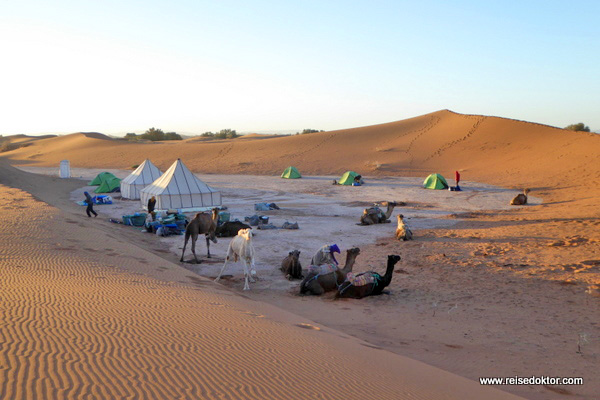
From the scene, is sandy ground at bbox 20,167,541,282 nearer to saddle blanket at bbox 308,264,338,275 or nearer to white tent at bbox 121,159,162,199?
white tent at bbox 121,159,162,199

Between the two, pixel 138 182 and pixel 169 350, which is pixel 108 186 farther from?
pixel 169 350

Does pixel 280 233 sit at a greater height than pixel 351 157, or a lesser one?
lesser

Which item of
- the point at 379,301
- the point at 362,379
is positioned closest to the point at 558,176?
the point at 379,301

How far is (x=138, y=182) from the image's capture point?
27719mm

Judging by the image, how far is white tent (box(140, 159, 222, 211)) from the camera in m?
22.8

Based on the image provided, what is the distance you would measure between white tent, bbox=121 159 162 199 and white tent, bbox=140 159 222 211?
3.48 meters

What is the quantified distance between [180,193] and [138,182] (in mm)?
5884

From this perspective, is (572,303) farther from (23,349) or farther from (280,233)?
(280,233)

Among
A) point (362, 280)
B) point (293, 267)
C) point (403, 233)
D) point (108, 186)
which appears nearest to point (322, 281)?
point (362, 280)

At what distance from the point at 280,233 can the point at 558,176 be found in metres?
26.2

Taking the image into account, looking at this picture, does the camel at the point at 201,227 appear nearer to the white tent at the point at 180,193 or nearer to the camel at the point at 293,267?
the camel at the point at 293,267

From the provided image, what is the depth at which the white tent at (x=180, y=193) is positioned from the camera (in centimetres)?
2278

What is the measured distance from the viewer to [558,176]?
3447 cm

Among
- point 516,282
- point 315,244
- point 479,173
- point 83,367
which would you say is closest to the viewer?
point 83,367
